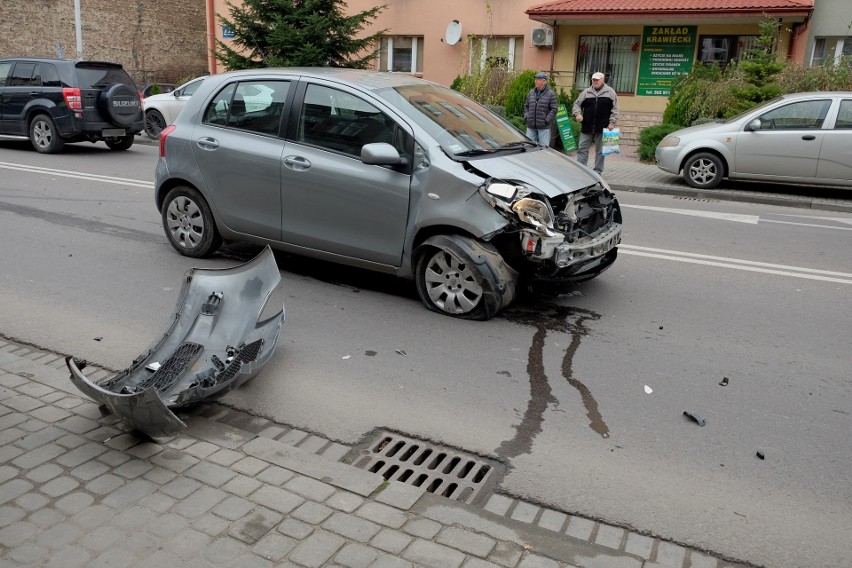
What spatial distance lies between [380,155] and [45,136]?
12.3 metres

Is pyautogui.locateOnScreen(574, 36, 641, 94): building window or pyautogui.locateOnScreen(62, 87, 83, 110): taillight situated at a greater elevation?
pyautogui.locateOnScreen(574, 36, 641, 94): building window

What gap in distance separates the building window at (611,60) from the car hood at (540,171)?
57.9 ft

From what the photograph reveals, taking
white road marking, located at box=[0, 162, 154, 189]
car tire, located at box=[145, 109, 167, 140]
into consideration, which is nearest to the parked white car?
car tire, located at box=[145, 109, 167, 140]

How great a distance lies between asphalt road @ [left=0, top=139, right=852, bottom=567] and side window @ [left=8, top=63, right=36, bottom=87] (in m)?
8.16

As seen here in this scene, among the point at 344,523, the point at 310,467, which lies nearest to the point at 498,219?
the point at 310,467

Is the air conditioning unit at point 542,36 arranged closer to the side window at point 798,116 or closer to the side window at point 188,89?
the side window at point 188,89

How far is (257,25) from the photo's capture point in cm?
1962

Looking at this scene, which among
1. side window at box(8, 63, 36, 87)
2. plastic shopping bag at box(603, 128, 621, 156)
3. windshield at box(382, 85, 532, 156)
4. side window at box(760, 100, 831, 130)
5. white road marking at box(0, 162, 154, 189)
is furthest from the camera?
side window at box(8, 63, 36, 87)

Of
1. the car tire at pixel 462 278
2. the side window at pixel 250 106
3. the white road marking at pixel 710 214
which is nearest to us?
the car tire at pixel 462 278

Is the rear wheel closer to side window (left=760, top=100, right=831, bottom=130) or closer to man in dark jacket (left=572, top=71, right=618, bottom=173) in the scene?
man in dark jacket (left=572, top=71, right=618, bottom=173)

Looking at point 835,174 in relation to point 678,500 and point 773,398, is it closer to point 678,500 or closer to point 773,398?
point 773,398

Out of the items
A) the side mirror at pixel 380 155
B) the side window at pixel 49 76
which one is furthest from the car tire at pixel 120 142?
the side mirror at pixel 380 155

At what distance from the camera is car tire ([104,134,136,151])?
16.2 metres

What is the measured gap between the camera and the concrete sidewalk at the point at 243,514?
125 inches
